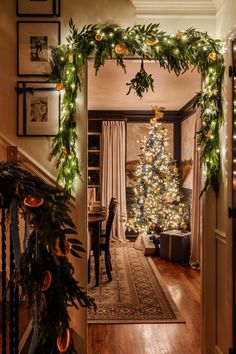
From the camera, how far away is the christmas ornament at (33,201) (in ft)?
5.19

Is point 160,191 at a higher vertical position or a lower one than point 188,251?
higher

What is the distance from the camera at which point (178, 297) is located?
14.1ft

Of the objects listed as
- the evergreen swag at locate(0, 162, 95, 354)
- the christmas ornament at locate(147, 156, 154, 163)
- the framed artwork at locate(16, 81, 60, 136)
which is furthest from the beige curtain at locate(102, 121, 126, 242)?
the evergreen swag at locate(0, 162, 95, 354)

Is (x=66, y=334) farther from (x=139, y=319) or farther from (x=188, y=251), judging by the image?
(x=188, y=251)

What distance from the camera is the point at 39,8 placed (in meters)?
2.92

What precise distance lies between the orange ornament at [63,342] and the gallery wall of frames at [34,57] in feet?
5.81

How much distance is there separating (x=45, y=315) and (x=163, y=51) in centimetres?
215

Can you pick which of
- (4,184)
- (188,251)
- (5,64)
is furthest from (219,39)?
(188,251)

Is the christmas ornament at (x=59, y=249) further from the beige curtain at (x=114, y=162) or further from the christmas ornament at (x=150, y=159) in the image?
the beige curtain at (x=114, y=162)

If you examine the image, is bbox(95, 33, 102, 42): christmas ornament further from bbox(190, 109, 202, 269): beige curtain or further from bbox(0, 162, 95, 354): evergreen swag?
bbox(190, 109, 202, 269): beige curtain

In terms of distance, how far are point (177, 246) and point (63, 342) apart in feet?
14.9

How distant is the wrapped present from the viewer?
19.3 feet

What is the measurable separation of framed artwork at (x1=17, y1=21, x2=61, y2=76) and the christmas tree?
3964 mm

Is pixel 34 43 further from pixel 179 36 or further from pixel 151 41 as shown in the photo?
pixel 179 36
